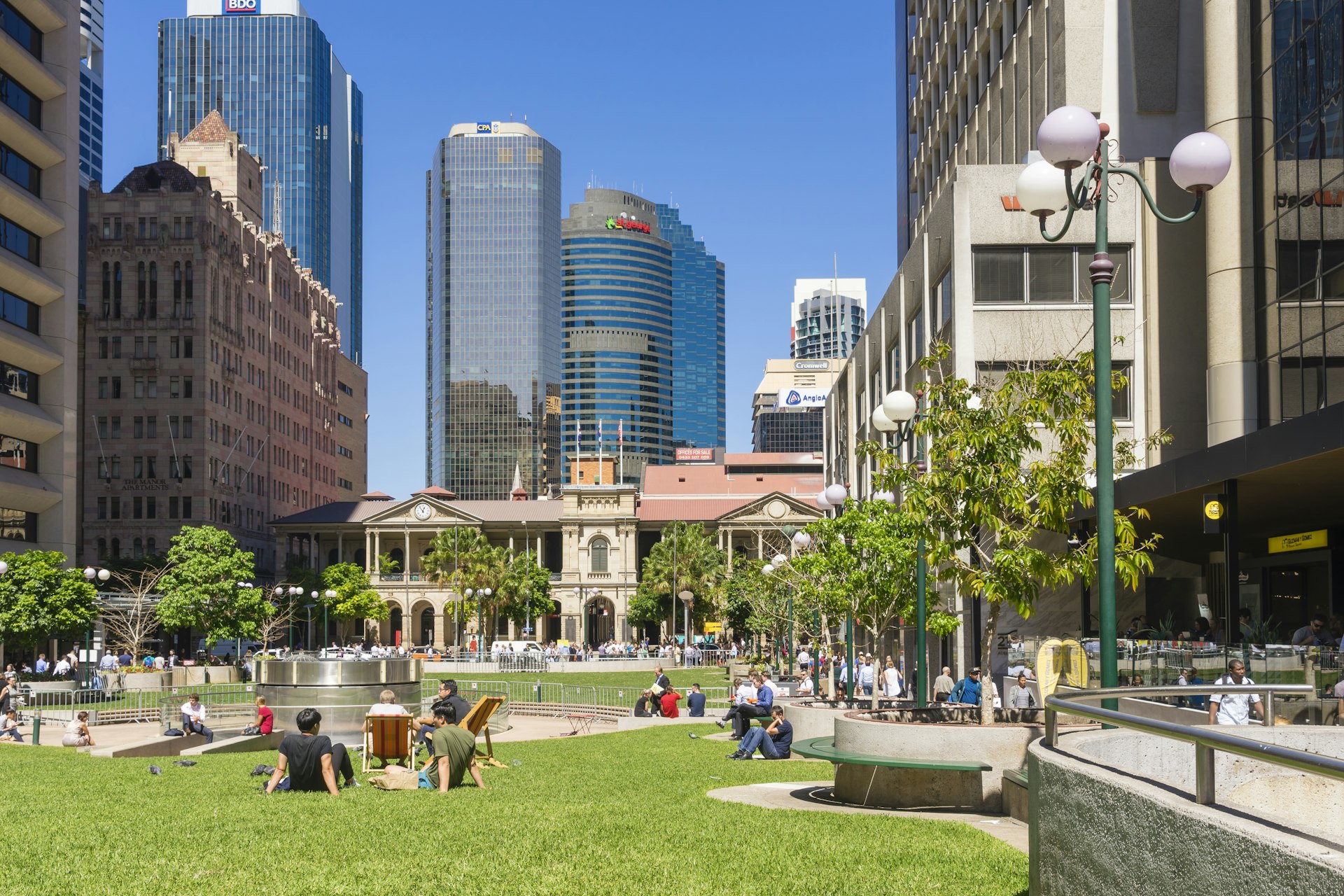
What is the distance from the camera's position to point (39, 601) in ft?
156

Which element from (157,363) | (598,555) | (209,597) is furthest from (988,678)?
(598,555)

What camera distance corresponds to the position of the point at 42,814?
12242mm

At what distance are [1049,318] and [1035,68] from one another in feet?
30.7

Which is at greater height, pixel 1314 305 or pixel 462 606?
pixel 1314 305

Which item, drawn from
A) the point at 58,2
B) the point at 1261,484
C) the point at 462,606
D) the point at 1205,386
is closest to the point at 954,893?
the point at 1261,484

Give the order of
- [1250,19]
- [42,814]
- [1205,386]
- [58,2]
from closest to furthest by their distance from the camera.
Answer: [42,814] → [1250,19] → [1205,386] → [58,2]

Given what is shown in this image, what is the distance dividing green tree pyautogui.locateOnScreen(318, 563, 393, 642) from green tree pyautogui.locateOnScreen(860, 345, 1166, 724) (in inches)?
3395

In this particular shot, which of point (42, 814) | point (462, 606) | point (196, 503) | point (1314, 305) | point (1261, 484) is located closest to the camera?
point (42, 814)

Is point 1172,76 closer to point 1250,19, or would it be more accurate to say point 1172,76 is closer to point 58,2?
point 1250,19

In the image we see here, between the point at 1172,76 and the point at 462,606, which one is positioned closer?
the point at 1172,76

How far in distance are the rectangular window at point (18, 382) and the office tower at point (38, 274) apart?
1.9 inches

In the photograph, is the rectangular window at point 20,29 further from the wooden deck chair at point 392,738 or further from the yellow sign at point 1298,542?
the yellow sign at point 1298,542

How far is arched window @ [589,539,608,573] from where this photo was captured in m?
121

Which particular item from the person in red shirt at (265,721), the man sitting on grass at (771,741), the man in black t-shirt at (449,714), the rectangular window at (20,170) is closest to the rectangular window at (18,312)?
the rectangular window at (20,170)
